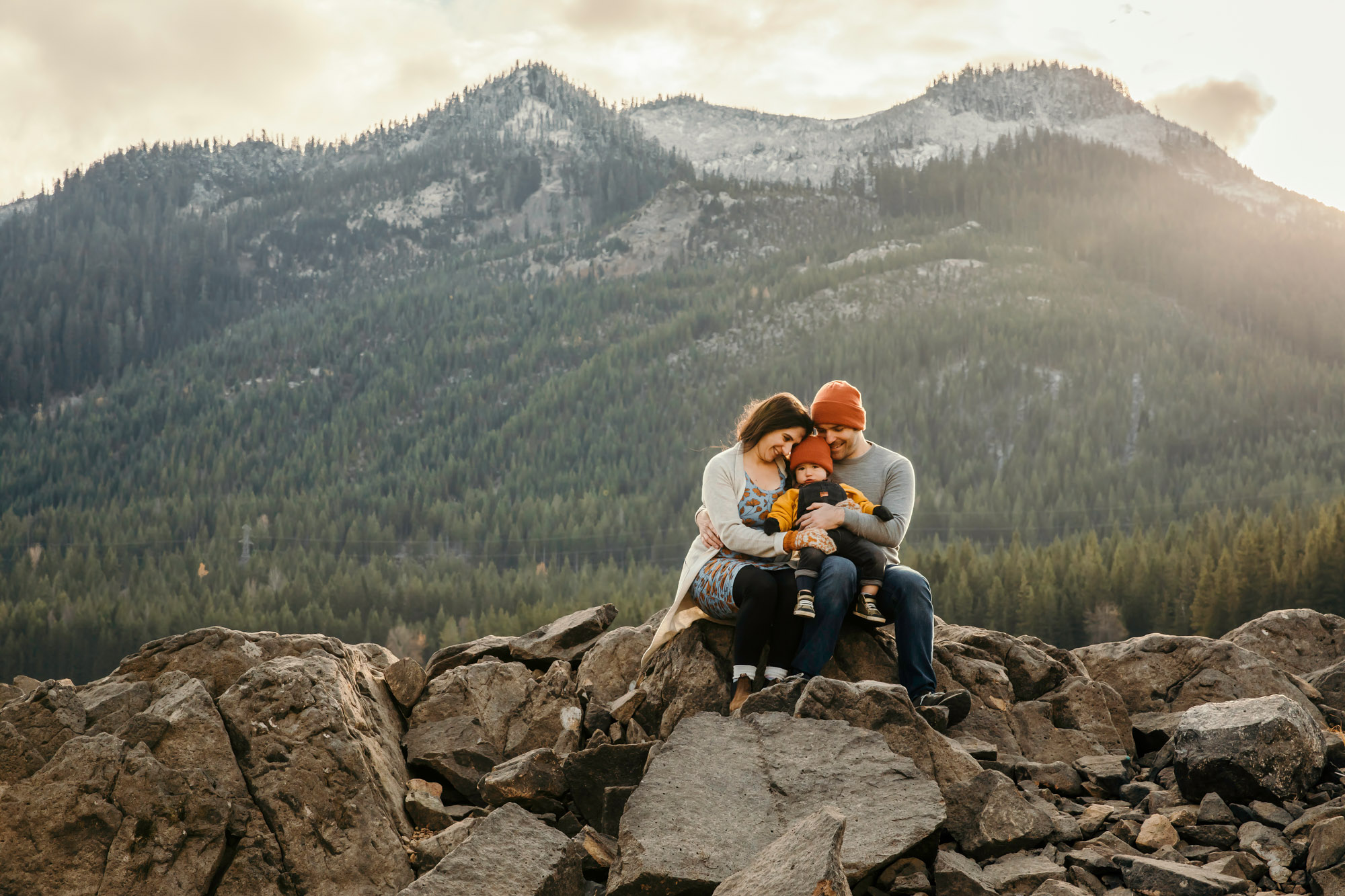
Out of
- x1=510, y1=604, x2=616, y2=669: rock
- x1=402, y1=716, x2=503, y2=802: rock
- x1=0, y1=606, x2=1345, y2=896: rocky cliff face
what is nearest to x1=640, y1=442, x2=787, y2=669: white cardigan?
x1=0, y1=606, x2=1345, y2=896: rocky cliff face

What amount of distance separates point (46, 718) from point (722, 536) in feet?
19.0

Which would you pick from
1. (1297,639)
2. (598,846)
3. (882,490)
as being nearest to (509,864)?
(598,846)

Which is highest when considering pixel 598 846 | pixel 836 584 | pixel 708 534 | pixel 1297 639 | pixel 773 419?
pixel 773 419

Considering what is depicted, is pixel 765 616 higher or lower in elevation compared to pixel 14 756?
higher

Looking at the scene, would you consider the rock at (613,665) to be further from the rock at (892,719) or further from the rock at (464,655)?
the rock at (892,719)

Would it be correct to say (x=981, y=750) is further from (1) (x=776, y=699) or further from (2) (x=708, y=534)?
(2) (x=708, y=534)

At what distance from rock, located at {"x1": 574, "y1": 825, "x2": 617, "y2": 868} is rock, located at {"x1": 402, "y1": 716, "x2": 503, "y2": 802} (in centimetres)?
204

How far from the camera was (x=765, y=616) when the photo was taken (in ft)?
27.6

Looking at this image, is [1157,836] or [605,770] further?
[605,770]

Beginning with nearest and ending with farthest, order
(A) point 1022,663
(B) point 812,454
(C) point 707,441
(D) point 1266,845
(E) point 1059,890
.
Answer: (E) point 1059,890
(D) point 1266,845
(B) point 812,454
(A) point 1022,663
(C) point 707,441

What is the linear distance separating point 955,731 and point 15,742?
7734 millimetres

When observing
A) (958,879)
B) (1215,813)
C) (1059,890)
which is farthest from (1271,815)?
(958,879)


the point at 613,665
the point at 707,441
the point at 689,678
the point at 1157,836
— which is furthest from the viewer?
the point at 707,441

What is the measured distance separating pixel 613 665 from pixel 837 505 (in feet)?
11.8
